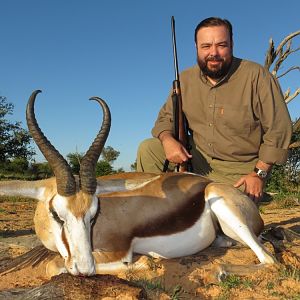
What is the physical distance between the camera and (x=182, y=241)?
4.14m

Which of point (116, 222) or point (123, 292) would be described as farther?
point (116, 222)

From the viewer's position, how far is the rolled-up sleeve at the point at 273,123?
16.6 feet

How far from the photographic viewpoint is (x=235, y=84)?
5301 millimetres

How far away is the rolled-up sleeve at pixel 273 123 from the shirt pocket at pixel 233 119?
0.21 m

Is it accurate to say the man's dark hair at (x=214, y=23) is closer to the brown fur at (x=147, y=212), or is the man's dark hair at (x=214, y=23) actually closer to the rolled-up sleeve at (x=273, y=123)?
the rolled-up sleeve at (x=273, y=123)

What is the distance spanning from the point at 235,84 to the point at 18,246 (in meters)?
2.96

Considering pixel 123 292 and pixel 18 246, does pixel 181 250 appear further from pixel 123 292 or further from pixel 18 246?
pixel 18 246

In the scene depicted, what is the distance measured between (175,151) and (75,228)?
2226 millimetres

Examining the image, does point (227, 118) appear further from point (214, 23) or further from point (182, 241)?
point (182, 241)

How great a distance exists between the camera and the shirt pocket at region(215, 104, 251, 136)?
527 centimetres

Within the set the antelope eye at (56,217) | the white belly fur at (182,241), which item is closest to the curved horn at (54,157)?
the antelope eye at (56,217)

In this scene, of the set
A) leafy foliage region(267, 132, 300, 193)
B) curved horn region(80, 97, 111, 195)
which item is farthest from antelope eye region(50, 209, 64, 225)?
leafy foliage region(267, 132, 300, 193)

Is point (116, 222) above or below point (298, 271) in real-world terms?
above

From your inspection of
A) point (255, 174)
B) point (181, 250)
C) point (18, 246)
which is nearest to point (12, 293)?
point (181, 250)
